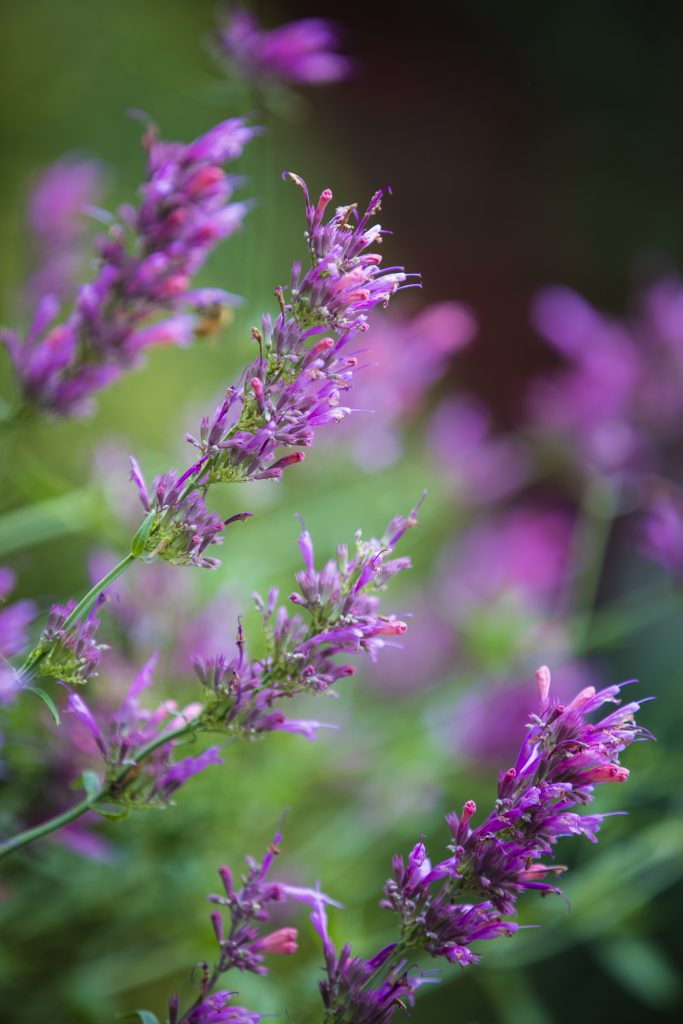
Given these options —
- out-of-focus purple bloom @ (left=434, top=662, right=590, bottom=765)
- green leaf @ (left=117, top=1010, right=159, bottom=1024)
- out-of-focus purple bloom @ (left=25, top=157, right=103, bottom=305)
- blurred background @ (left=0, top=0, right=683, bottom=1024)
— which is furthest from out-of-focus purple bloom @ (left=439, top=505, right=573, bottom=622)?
green leaf @ (left=117, top=1010, right=159, bottom=1024)

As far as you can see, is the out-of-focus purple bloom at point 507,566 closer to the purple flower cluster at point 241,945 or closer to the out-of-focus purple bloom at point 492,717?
the out-of-focus purple bloom at point 492,717

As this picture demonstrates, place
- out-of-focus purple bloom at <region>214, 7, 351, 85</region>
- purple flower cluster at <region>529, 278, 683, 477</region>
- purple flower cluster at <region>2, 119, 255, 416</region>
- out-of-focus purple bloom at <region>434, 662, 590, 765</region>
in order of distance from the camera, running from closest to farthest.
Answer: purple flower cluster at <region>2, 119, 255, 416</region> < out-of-focus purple bloom at <region>214, 7, 351, 85</region> < out-of-focus purple bloom at <region>434, 662, 590, 765</region> < purple flower cluster at <region>529, 278, 683, 477</region>

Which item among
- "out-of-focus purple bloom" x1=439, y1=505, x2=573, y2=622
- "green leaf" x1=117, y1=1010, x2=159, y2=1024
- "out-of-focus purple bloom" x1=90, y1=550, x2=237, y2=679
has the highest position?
"out-of-focus purple bloom" x1=439, y1=505, x2=573, y2=622

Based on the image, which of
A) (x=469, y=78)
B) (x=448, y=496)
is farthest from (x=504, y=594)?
(x=469, y=78)

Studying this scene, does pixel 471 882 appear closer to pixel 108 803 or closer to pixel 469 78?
pixel 108 803

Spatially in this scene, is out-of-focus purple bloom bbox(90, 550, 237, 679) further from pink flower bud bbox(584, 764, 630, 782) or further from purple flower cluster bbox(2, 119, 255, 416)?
pink flower bud bbox(584, 764, 630, 782)

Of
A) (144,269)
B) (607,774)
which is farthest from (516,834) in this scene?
(144,269)

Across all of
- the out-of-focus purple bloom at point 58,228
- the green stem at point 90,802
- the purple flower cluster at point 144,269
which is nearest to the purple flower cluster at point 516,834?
the green stem at point 90,802
